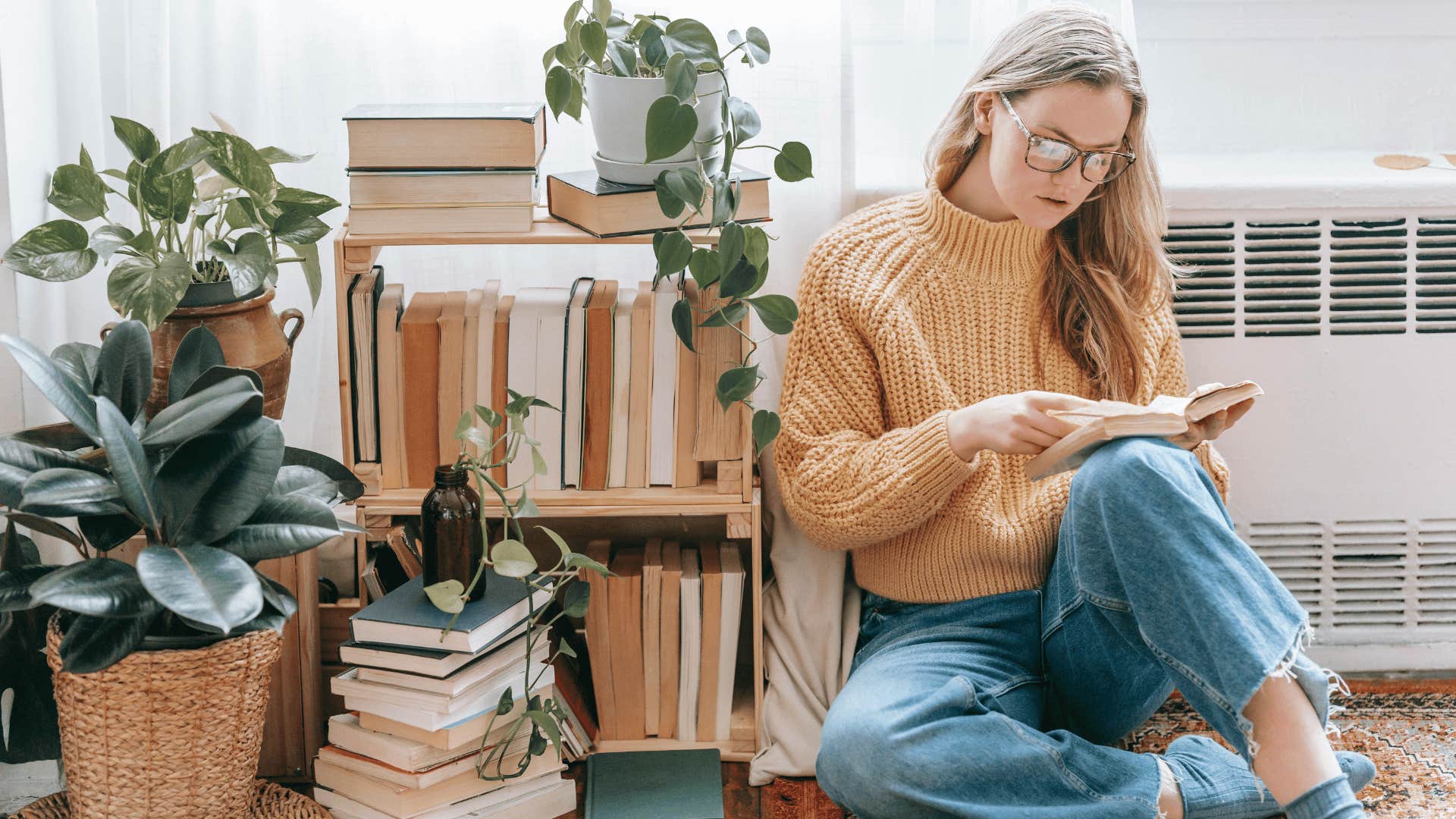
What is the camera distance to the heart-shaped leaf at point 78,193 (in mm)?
1325

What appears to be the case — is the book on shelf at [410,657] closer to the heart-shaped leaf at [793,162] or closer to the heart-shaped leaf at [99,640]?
the heart-shaped leaf at [99,640]

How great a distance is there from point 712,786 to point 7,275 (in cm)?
101

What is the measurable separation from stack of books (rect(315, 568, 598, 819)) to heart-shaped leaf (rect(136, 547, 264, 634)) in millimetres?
275

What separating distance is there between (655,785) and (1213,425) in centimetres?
75

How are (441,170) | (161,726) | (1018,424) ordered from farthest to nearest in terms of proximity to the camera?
(441,170) < (1018,424) < (161,726)

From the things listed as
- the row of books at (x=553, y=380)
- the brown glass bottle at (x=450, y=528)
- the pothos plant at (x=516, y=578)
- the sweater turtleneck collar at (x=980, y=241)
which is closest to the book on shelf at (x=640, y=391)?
the row of books at (x=553, y=380)

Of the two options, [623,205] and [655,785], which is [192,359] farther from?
[655,785]

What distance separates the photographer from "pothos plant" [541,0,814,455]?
1.34 m

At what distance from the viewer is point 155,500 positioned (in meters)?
1.17

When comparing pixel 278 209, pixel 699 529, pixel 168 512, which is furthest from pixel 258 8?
pixel 699 529

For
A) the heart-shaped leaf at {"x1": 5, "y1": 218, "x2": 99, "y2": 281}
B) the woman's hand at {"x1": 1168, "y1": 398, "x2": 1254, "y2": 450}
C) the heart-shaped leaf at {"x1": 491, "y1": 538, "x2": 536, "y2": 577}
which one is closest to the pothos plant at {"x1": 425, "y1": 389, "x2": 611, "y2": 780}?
the heart-shaped leaf at {"x1": 491, "y1": 538, "x2": 536, "y2": 577}

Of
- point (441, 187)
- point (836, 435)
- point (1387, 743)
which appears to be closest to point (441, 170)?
point (441, 187)

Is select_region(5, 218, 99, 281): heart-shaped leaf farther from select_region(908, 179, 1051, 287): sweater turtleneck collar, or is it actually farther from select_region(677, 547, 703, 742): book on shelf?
select_region(908, 179, 1051, 287): sweater turtleneck collar

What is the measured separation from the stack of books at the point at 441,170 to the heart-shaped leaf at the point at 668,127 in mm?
165
